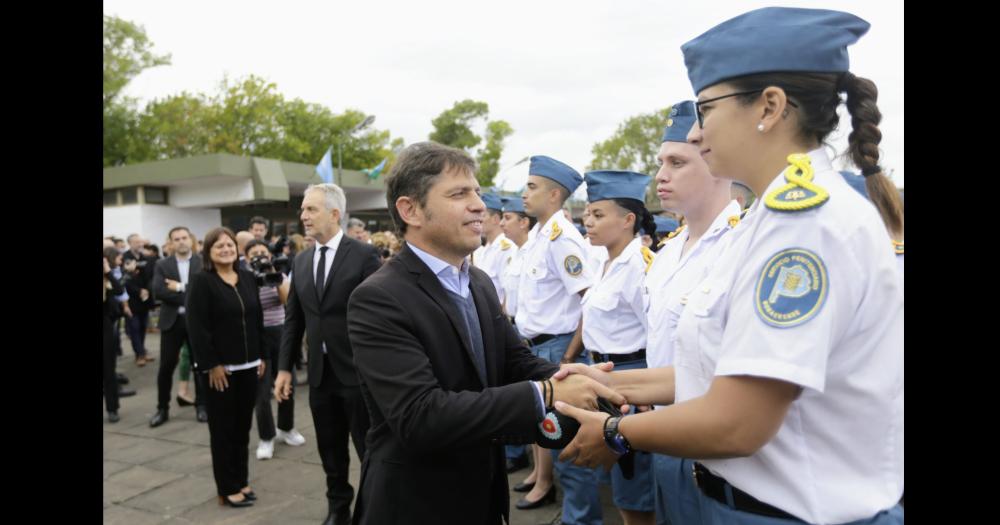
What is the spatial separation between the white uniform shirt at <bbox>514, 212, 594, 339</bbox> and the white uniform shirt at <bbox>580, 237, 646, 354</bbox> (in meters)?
0.96

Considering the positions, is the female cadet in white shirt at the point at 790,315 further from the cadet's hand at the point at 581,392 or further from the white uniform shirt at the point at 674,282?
the white uniform shirt at the point at 674,282

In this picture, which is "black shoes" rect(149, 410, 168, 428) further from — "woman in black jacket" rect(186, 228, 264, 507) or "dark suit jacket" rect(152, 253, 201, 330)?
"woman in black jacket" rect(186, 228, 264, 507)

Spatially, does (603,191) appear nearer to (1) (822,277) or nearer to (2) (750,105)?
(2) (750,105)

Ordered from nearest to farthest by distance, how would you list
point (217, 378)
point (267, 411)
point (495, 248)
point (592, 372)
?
point (592, 372), point (217, 378), point (267, 411), point (495, 248)

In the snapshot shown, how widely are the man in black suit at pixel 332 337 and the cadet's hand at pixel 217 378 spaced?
512 mm

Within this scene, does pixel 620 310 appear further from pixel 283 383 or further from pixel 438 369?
pixel 283 383

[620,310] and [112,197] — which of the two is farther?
[112,197]

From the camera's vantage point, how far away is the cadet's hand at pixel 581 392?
1917 mm

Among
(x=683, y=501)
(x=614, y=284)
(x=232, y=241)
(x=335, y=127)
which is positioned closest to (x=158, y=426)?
(x=232, y=241)

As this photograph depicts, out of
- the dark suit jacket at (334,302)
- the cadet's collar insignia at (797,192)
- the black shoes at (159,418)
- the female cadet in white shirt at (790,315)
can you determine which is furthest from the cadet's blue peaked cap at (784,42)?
the black shoes at (159,418)

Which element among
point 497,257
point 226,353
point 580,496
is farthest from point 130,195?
point 580,496

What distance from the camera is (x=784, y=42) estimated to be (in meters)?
1.45

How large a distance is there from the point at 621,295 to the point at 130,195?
23.8 m
